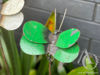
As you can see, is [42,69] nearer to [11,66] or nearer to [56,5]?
[11,66]

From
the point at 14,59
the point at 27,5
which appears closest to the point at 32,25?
the point at 14,59

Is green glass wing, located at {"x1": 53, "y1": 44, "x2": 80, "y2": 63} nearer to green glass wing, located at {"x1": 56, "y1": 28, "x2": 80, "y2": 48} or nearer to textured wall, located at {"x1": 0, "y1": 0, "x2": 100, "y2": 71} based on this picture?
green glass wing, located at {"x1": 56, "y1": 28, "x2": 80, "y2": 48}

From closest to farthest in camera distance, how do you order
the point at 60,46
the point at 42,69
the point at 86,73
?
the point at 60,46 → the point at 86,73 → the point at 42,69

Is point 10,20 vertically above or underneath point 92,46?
above

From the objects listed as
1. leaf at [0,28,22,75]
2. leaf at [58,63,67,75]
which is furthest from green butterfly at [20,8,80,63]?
leaf at [58,63,67,75]

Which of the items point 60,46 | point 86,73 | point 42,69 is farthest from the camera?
point 42,69

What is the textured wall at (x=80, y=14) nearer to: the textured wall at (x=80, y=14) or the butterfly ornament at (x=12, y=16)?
the textured wall at (x=80, y=14)

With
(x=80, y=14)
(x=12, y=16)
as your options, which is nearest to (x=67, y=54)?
(x=12, y=16)

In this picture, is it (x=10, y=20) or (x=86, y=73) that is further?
(x=86, y=73)
